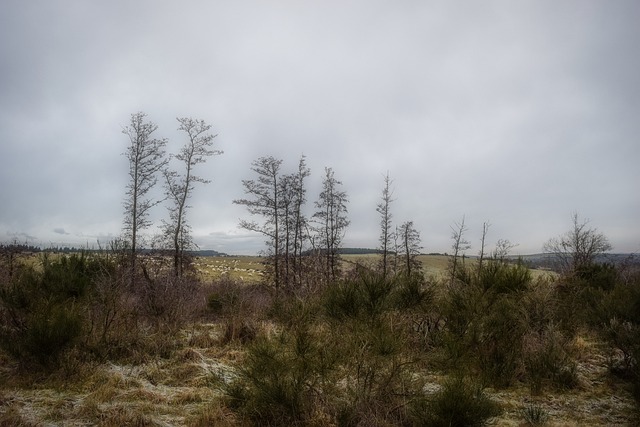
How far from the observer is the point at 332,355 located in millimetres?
5188

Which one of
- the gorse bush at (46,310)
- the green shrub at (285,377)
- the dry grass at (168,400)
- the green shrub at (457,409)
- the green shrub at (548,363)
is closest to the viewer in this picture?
the green shrub at (457,409)

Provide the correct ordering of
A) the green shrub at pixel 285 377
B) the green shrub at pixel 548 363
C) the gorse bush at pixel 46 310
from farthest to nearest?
the green shrub at pixel 548 363 → the gorse bush at pixel 46 310 → the green shrub at pixel 285 377

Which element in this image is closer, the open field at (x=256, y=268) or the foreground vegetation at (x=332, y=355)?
the foreground vegetation at (x=332, y=355)

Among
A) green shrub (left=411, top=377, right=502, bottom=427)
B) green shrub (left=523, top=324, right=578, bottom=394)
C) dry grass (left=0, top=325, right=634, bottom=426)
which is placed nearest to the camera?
green shrub (left=411, top=377, right=502, bottom=427)

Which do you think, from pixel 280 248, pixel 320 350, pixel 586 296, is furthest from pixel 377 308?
pixel 280 248

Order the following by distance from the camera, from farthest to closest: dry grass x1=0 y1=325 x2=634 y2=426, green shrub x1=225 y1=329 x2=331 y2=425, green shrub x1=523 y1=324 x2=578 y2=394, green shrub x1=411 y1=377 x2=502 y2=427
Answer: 1. green shrub x1=523 y1=324 x2=578 y2=394
2. dry grass x1=0 y1=325 x2=634 y2=426
3. green shrub x1=225 y1=329 x2=331 y2=425
4. green shrub x1=411 y1=377 x2=502 y2=427

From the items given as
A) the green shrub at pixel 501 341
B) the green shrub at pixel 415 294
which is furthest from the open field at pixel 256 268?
the green shrub at pixel 501 341

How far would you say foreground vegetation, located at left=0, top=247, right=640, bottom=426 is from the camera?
518cm

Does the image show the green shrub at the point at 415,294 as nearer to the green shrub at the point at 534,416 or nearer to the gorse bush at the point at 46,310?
the green shrub at the point at 534,416

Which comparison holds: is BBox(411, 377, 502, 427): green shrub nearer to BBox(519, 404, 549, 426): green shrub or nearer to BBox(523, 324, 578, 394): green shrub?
BBox(519, 404, 549, 426): green shrub

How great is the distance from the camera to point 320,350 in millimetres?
5246

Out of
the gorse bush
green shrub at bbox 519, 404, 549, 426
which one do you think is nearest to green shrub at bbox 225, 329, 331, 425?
green shrub at bbox 519, 404, 549, 426

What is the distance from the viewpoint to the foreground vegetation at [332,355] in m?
5.18

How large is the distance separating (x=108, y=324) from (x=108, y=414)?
3.51 metres
